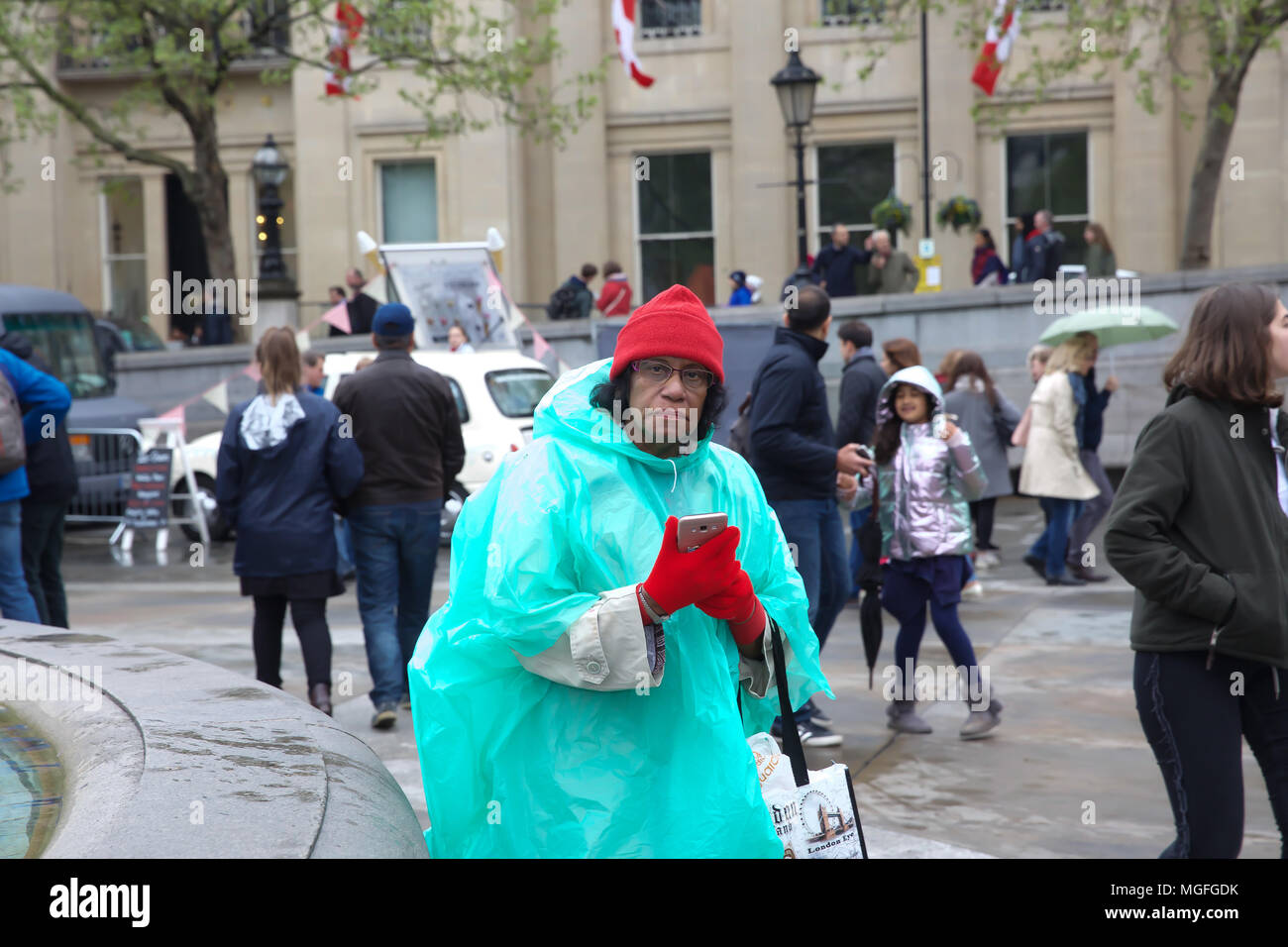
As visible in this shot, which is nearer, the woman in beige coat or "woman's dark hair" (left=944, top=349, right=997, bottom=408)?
the woman in beige coat

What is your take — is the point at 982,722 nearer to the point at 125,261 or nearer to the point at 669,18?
the point at 669,18

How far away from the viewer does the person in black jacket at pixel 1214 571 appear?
12.3 ft

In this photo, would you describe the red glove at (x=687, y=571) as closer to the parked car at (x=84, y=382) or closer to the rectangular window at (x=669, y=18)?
the parked car at (x=84, y=382)

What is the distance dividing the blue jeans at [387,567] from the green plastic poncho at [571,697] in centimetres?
404

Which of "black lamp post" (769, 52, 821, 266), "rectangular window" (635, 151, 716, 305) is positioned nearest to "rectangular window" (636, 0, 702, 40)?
"rectangular window" (635, 151, 716, 305)

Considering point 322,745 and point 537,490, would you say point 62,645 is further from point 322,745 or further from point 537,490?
point 537,490

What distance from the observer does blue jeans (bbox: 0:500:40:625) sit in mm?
7777

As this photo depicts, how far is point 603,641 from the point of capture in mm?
2939

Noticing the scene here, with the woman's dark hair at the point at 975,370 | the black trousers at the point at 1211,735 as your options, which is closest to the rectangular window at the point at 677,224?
the woman's dark hair at the point at 975,370

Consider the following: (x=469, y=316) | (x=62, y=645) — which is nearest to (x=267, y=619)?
(x=62, y=645)

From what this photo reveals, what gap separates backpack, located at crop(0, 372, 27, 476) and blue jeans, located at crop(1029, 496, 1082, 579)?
727cm

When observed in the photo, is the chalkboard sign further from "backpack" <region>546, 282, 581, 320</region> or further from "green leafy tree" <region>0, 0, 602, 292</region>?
"backpack" <region>546, 282, 581, 320</region>

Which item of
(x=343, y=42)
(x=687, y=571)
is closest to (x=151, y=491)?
(x=343, y=42)
